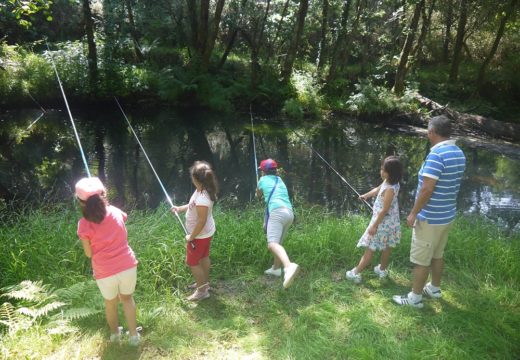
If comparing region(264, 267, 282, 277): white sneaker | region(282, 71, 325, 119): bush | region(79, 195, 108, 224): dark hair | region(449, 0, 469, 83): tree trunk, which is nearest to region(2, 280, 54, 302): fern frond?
region(79, 195, 108, 224): dark hair

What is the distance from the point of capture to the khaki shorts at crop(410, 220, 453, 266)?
3.35 m

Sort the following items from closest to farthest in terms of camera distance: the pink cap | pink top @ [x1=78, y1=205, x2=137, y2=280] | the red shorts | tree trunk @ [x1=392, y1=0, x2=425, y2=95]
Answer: the pink cap < pink top @ [x1=78, y1=205, x2=137, y2=280] < the red shorts < tree trunk @ [x1=392, y1=0, x2=425, y2=95]

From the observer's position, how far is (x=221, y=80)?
15.9 metres

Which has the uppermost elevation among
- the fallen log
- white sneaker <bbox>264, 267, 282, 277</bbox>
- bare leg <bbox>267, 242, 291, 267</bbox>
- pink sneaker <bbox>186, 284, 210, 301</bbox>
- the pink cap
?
the pink cap

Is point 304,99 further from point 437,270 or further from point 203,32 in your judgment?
point 437,270

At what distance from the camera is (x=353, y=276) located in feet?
13.1

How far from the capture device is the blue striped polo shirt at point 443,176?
3146 mm

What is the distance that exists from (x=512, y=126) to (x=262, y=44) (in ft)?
33.5

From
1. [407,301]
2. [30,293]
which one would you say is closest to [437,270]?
[407,301]

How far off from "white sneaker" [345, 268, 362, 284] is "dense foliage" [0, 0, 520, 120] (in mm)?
11364

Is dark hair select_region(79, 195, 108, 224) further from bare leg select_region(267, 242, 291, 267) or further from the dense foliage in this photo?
the dense foliage

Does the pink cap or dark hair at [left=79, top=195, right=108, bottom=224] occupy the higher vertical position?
the pink cap

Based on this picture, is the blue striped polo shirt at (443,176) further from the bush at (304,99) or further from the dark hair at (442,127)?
the bush at (304,99)

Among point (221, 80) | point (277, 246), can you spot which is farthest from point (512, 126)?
point (277, 246)
